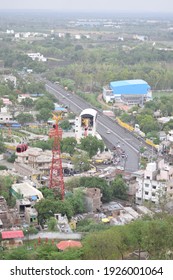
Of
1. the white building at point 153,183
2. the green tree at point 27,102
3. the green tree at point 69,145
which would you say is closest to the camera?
the white building at point 153,183

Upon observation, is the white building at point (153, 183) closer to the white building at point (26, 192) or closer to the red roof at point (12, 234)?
the white building at point (26, 192)

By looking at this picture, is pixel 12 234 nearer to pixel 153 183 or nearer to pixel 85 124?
pixel 153 183

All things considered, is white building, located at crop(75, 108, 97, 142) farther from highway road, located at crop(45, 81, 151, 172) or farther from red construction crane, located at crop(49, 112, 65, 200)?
red construction crane, located at crop(49, 112, 65, 200)

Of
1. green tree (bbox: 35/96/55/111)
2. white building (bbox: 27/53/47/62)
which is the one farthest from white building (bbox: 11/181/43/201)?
white building (bbox: 27/53/47/62)

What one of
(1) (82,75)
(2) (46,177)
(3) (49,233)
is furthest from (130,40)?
(3) (49,233)

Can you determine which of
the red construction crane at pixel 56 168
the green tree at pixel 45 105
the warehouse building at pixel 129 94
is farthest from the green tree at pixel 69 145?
the warehouse building at pixel 129 94
